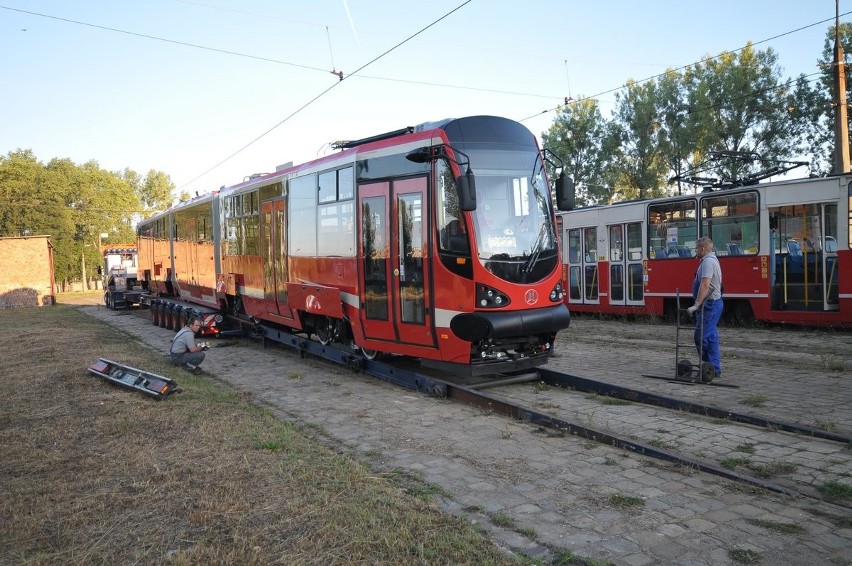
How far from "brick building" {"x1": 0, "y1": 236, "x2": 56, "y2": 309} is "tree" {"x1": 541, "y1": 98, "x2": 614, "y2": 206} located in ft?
115

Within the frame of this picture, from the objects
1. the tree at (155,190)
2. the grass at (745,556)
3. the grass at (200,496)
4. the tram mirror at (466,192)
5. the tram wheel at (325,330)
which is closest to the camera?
the grass at (745,556)

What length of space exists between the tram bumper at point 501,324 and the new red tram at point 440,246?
16mm

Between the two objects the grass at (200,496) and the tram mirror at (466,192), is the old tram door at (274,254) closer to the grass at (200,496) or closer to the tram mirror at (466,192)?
the grass at (200,496)

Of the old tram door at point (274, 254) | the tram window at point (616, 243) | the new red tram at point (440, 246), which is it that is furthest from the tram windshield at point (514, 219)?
the tram window at point (616, 243)

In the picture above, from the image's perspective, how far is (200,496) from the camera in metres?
5.09

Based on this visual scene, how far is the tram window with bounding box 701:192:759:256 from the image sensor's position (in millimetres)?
15266

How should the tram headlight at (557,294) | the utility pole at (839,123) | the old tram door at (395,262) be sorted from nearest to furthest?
the old tram door at (395,262), the tram headlight at (557,294), the utility pole at (839,123)

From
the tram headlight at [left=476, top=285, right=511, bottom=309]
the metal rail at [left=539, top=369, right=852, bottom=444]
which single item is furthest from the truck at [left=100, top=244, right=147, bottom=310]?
the metal rail at [left=539, top=369, right=852, bottom=444]

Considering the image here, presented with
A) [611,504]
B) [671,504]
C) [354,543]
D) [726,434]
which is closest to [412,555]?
[354,543]

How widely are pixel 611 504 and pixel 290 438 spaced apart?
343 cm

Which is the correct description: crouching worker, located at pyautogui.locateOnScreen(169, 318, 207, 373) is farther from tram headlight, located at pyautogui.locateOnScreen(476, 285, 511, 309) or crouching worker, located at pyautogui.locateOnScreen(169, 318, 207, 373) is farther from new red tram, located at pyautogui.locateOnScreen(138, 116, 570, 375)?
tram headlight, located at pyautogui.locateOnScreen(476, 285, 511, 309)

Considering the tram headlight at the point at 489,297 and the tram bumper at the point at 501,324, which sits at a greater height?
the tram headlight at the point at 489,297

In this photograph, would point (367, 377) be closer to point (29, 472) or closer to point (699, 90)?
point (29, 472)

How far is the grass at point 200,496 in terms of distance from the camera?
161 inches
